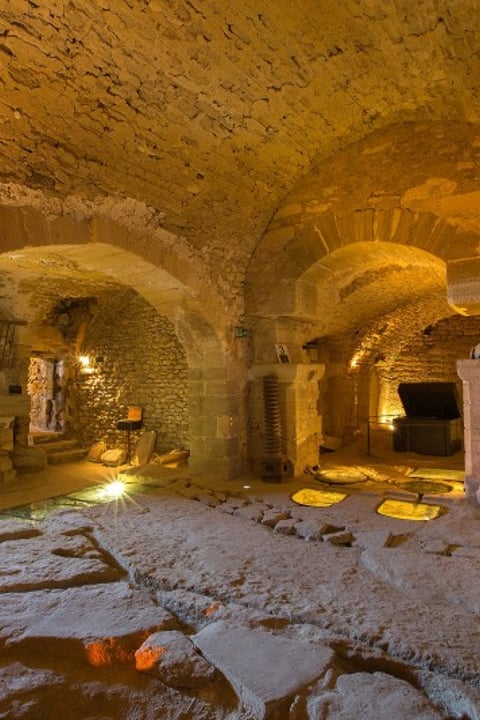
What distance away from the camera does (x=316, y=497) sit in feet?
16.1

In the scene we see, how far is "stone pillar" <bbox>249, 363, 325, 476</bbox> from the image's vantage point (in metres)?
5.88

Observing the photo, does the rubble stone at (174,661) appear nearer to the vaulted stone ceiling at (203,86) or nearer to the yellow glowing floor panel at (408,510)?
the yellow glowing floor panel at (408,510)

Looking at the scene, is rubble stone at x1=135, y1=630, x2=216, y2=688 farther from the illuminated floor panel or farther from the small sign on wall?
the small sign on wall

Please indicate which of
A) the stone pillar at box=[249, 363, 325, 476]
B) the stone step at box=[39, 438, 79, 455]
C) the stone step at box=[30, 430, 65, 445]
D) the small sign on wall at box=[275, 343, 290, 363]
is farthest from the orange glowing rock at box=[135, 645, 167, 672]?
the stone step at box=[30, 430, 65, 445]

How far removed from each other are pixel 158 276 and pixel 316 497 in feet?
9.53

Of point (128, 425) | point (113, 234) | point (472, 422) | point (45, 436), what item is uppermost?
point (113, 234)

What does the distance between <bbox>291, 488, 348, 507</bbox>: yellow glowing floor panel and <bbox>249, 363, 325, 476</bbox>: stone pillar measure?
0.74 metres

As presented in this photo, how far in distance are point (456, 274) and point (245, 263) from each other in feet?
8.18

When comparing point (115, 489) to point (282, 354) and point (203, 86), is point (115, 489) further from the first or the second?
point (203, 86)

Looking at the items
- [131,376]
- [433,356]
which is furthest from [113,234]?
[433,356]

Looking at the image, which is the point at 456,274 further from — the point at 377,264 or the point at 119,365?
the point at 119,365

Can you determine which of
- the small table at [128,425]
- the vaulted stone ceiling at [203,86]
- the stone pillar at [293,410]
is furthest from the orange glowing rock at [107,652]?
the small table at [128,425]

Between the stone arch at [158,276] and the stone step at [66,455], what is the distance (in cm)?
316

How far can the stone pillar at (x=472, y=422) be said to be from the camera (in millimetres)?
4484
